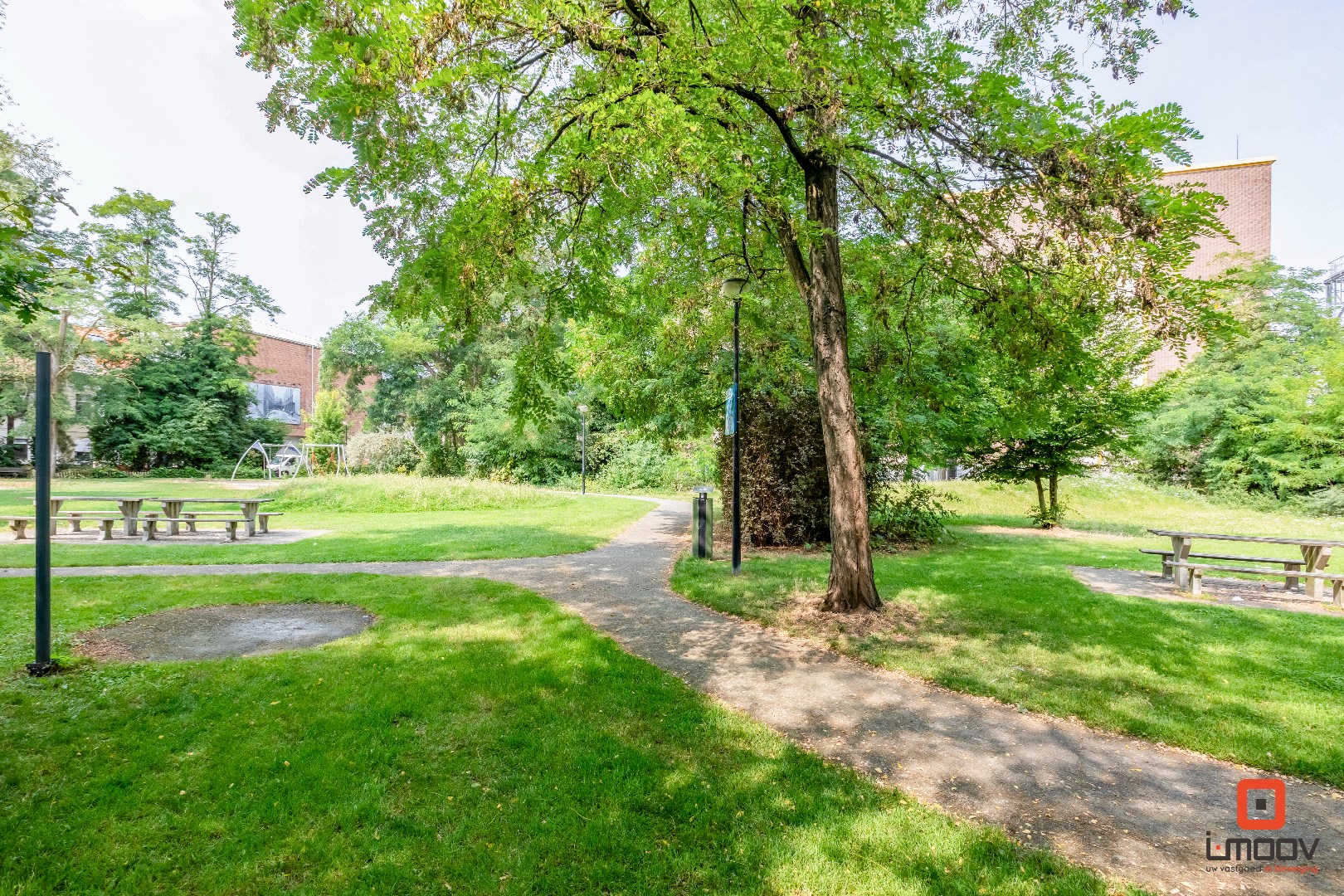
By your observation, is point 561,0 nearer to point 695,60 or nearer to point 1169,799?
point 695,60

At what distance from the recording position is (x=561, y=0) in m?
4.44

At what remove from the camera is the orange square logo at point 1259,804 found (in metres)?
3.10

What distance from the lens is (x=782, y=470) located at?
462 inches

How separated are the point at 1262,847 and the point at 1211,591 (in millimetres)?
7901

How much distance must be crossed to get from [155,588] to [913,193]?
34.1 feet

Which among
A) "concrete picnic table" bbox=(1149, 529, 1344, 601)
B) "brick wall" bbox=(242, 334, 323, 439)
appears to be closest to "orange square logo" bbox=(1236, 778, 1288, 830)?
"concrete picnic table" bbox=(1149, 529, 1344, 601)

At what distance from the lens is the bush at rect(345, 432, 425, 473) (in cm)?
3403

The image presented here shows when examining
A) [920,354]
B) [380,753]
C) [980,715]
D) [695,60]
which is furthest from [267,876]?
[920,354]

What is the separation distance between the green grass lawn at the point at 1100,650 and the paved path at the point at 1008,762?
31 cm

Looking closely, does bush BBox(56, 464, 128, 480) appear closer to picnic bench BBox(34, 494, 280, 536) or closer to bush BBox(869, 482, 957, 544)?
picnic bench BBox(34, 494, 280, 536)

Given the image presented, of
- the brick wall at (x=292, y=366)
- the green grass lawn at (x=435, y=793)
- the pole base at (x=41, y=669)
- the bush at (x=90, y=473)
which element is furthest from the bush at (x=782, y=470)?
the brick wall at (x=292, y=366)

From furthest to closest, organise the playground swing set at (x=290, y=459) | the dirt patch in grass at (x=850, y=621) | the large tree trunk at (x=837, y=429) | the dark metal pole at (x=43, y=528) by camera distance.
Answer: the playground swing set at (x=290, y=459)
the large tree trunk at (x=837, y=429)
the dirt patch in grass at (x=850, y=621)
the dark metal pole at (x=43, y=528)

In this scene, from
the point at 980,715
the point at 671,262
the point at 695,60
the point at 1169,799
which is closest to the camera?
the point at 1169,799

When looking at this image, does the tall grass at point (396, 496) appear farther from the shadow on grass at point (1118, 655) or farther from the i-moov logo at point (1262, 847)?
the i-moov logo at point (1262, 847)
